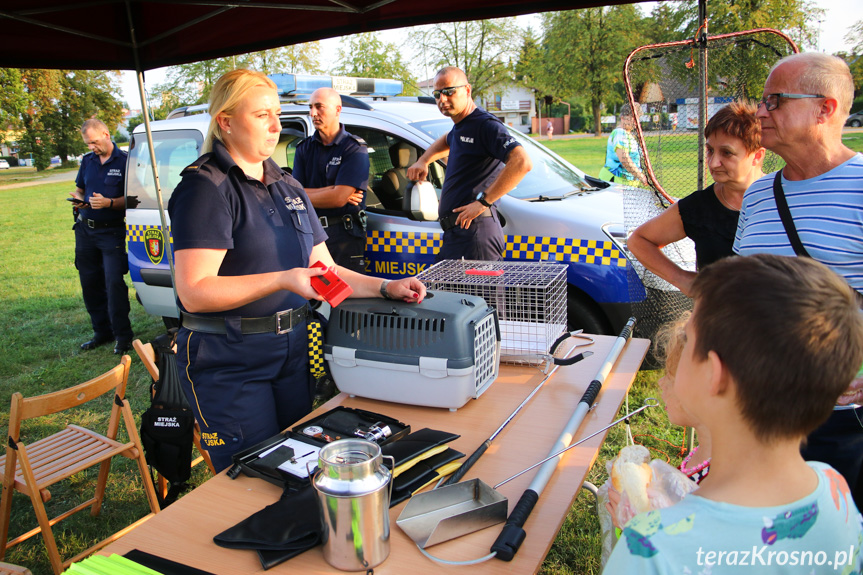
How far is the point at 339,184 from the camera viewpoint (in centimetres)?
425

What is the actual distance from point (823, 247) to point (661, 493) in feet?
3.56

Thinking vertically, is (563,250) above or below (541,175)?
below

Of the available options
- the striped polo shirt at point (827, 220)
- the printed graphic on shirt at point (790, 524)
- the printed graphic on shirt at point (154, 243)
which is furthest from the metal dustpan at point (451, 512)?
the printed graphic on shirt at point (154, 243)

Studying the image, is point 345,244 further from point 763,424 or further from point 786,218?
point 763,424

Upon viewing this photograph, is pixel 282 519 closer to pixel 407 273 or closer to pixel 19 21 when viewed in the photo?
pixel 407 273

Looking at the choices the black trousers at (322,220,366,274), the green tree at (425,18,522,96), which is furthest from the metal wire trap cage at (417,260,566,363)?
the green tree at (425,18,522,96)

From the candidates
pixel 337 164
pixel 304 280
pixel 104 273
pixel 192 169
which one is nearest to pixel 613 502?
pixel 304 280

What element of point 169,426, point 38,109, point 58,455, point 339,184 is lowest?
point 58,455

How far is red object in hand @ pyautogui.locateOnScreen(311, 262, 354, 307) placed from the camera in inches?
72.6

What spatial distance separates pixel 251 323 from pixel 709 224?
1.84 m

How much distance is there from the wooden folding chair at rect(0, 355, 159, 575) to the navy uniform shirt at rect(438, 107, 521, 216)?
2.11 metres

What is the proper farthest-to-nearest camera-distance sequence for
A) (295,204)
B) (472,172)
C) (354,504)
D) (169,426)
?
(472,172) → (169,426) → (295,204) → (354,504)

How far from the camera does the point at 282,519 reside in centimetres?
141

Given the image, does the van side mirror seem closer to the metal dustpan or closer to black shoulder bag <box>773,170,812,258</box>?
black shoulder bag <box>773,170,812,258</box>
